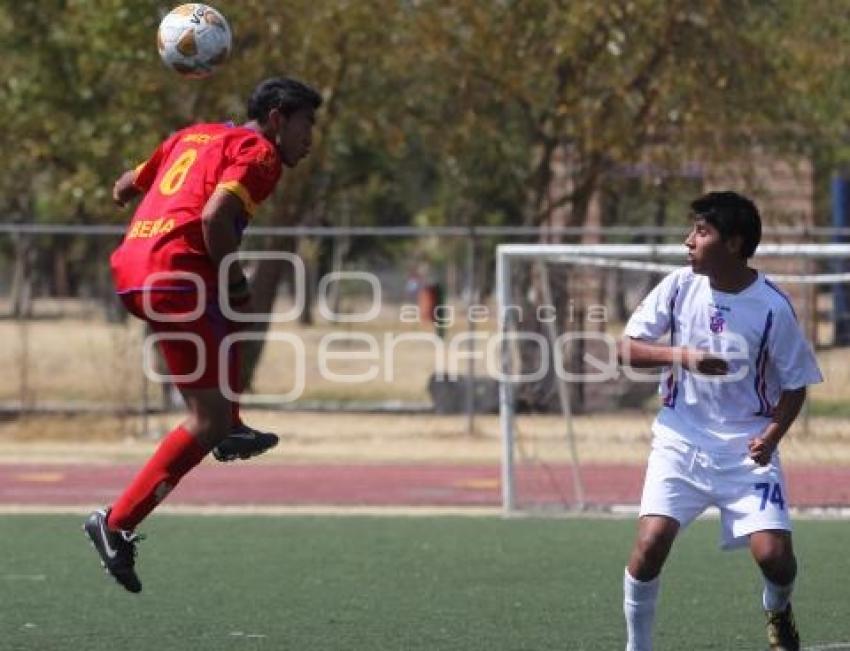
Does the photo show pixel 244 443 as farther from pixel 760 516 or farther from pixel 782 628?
pixel 782 628

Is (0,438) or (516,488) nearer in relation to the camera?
(516,488)

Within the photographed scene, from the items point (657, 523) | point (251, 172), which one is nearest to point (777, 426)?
point (657, 523)

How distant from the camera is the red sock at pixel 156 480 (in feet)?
27.6

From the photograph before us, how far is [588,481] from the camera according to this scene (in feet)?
60.4

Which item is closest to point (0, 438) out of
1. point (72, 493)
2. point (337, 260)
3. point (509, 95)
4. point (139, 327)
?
point (139, 327)

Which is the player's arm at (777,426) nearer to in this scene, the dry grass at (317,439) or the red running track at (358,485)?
the red running track at (358,485)

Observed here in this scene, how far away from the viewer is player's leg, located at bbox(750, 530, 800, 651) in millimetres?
8148

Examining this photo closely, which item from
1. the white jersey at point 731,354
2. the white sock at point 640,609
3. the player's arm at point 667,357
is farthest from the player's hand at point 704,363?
the white sock at point 640,609

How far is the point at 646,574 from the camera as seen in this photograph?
27.0ft

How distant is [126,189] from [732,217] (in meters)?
2.59

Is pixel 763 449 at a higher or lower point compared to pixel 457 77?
lower

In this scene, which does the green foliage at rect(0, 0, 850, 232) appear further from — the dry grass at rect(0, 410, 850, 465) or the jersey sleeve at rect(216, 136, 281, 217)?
the jersey sleeve at rect(216, 136, 281, 217)

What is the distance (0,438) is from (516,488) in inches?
314

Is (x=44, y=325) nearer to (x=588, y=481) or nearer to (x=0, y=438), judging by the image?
(x=0, y=438)
